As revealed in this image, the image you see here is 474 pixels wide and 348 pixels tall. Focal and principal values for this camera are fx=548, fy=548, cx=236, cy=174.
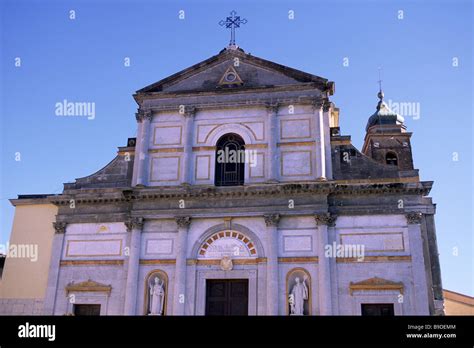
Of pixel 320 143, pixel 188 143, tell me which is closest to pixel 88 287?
pixel 188 143

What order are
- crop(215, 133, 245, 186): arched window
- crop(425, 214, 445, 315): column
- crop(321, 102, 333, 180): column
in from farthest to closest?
crop(215, 133, 245, 186): arched window < crop(321, 102, 333, 180): column < crop(425, 214, 445, 315): column

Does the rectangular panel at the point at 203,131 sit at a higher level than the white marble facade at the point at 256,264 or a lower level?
higher

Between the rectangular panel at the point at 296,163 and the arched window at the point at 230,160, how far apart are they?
63.4 inches

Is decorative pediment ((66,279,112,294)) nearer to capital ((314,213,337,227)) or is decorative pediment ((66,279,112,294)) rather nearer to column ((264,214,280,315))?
column ((264,214,280,315))

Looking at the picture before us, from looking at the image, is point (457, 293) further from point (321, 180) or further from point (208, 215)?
point (208, 215)

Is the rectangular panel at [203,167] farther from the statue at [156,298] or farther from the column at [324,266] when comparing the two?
the column at [324,266]

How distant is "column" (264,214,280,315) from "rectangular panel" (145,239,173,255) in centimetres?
360

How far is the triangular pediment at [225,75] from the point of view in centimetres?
2161

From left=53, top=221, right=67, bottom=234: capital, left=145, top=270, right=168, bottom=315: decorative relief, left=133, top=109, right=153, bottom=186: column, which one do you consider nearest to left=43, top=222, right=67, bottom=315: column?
left=53, top=221, right=67, bottom=234: capital

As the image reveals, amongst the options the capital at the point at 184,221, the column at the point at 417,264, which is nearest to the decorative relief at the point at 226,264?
the capital at the point at 184,221

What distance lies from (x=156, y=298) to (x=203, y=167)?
511 centimetres

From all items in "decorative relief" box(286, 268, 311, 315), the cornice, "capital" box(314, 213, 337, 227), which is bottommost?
"decorative relief" box(286, 268, 311, 315)

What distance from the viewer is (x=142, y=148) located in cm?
2138

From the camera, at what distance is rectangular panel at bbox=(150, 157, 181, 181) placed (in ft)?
68.7
